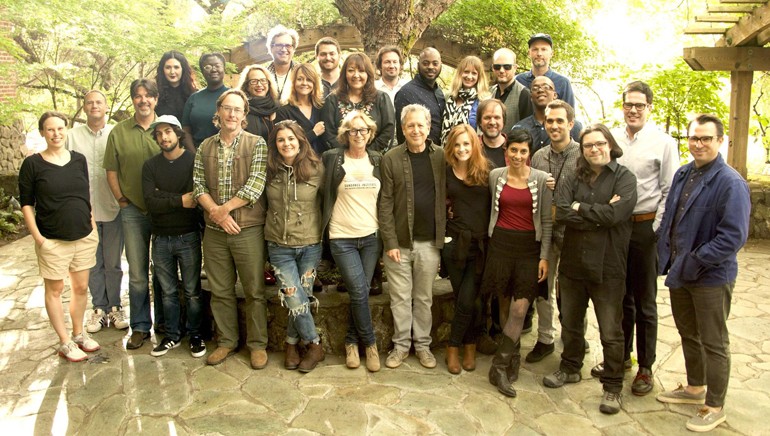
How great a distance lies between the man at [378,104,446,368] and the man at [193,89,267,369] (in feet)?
2.91

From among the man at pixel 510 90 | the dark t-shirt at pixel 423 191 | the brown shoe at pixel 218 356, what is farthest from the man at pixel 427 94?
the brown shoe at pixel 218 356

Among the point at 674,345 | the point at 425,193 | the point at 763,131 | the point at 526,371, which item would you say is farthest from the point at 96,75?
the point at 763,131

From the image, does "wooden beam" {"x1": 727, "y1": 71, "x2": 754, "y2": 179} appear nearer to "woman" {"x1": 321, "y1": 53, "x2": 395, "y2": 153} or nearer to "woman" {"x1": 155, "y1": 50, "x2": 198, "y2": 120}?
"woman" {"x1": 321, "y1": 53, "x2": 395, "y2": 153}

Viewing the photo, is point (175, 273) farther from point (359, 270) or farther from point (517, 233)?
point (517, 233)

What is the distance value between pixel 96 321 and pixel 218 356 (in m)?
1.40

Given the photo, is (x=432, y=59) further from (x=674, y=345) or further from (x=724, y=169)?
(x=674, y=345)

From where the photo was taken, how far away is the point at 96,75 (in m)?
10.2

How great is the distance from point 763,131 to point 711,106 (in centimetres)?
299

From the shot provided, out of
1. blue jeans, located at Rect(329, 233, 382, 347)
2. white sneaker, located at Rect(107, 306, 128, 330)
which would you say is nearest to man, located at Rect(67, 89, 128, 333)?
white sneaker, located at Rect(107, 306, 128, 330)

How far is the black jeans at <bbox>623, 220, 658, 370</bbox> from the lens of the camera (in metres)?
3.57

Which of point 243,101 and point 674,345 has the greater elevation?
point 243,101

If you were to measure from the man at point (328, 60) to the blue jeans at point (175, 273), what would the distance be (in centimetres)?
156

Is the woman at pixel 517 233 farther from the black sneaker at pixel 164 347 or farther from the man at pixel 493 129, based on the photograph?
the black sneaker at pixel 164 347

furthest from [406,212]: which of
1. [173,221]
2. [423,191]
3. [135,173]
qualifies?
[135,173]
